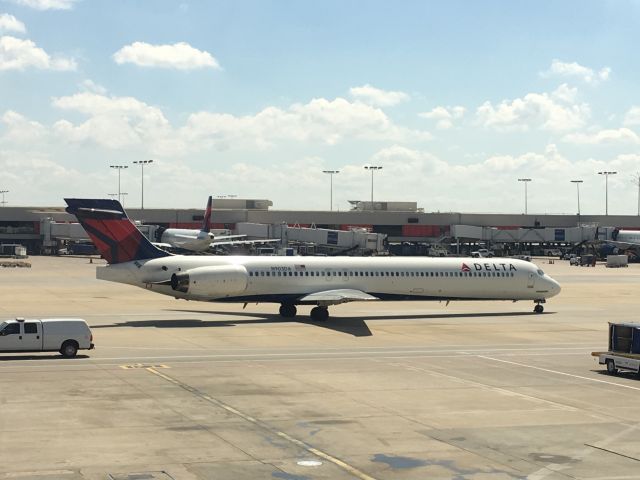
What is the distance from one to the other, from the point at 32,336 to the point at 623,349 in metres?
23.7

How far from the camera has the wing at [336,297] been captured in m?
54.4

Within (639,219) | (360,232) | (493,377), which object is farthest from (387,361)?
(639,219)

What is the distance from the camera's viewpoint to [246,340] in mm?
46875

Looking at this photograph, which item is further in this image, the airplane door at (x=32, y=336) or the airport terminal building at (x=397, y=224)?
the airport terminal building at (x=397, y=224)

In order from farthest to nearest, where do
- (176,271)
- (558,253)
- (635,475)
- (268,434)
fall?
1. (558,253)
2. (176,271)
3. (268,434)
4. (635,475)

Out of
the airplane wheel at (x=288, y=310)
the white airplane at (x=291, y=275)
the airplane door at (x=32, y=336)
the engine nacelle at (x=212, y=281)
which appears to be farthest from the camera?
the airplane wheel at (x=288, y=310)

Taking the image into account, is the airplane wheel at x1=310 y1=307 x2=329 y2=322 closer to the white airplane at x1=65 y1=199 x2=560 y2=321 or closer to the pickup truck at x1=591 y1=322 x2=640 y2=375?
the white airplane at x1=65 y1=199 x2=560 y2=321

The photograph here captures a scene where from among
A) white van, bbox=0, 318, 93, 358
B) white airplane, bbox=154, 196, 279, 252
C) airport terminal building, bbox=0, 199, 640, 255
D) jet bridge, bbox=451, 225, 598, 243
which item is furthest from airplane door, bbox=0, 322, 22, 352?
jet bridge, bbox=451, 225, 598, 243

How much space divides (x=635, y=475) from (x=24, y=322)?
1033 inches

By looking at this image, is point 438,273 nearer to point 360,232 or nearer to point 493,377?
point 493,377

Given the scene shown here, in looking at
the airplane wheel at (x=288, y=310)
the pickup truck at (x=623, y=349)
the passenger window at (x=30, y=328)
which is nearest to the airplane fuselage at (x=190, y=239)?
the airplane wheel at (x=288, y=310)

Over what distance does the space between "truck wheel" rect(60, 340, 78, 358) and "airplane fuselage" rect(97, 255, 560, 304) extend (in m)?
13.7

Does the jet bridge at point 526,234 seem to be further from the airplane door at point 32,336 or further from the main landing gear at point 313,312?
the airplane door at point 32,336

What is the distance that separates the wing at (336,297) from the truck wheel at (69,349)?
18739 millimetres
